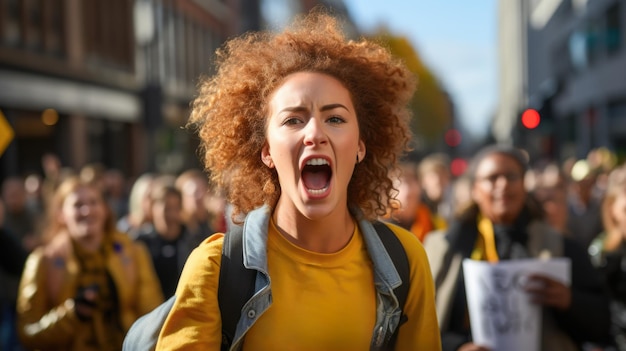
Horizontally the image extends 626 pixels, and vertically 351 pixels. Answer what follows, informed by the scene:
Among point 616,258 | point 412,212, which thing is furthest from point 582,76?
point 616,258

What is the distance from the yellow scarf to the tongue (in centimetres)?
182

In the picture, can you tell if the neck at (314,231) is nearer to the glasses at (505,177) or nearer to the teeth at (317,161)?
the teeth at (317,161)

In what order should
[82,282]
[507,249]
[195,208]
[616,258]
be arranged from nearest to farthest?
[507,249] < [82,282] < [616,258] < [195,208]

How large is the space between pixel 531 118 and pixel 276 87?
860 centimetres

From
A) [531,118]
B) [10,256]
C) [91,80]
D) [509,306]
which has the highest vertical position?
[91,80]

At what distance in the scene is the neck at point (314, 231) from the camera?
291 centimetres

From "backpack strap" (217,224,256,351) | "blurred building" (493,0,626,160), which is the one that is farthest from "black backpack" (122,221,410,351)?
"blurred building" (493,0,626,160)

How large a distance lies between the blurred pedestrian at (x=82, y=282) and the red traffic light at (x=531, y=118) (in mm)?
6723

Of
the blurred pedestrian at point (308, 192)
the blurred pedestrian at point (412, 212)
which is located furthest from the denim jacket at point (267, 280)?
the blurred pedestrian at point (412, 212)

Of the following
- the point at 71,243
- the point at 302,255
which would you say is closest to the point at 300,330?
the point at 302,255

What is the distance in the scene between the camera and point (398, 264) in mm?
2938

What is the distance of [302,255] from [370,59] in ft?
2.55

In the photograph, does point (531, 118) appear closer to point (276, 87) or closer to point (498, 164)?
point (498, 164)

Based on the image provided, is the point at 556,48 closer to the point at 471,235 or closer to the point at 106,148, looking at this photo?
the point at 106,148
